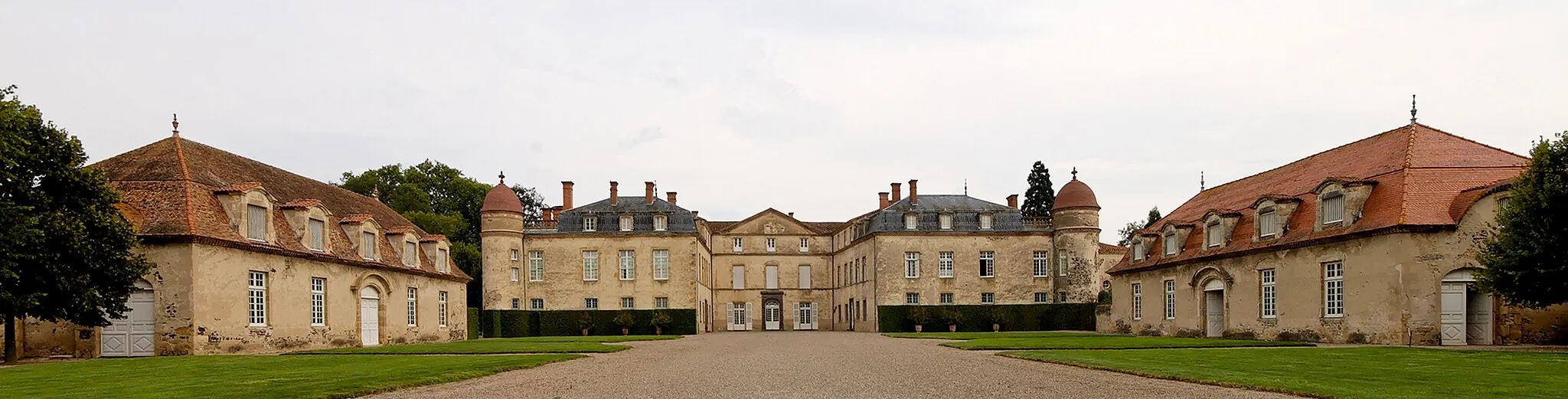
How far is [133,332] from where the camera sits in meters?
26.0

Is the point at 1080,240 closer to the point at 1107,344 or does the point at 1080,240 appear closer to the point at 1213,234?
the point at 1213,234

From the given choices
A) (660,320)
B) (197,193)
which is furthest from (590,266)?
(197,193)

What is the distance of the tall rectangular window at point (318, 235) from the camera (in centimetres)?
3111

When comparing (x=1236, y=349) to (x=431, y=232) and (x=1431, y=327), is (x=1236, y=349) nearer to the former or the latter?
(x=1431, y=327)

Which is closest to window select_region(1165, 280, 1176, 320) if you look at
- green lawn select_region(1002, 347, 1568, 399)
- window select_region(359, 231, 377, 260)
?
green lawn select_region(1002, 347, 1568, 399)

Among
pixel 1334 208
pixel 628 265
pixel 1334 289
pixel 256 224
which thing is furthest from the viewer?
pixel 628 265

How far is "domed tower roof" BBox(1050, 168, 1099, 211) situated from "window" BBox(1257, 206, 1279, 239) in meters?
21.8

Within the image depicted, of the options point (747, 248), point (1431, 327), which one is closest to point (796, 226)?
point (747, 248)

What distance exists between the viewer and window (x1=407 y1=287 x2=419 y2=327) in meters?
37.7

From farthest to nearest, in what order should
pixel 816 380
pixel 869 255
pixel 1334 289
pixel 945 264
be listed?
1. pixel 869 255
2. pixel 945 264
3. pixel 1334 289
4. pixel 816 380

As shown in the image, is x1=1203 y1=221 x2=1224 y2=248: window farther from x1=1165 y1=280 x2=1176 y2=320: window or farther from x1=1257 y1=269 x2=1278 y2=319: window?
x1=1257 y1=269 x2=1278 y2=319: window

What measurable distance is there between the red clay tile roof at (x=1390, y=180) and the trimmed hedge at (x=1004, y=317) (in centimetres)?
1638

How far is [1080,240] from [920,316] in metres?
8.19

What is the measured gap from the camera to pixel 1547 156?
76.2 feet
